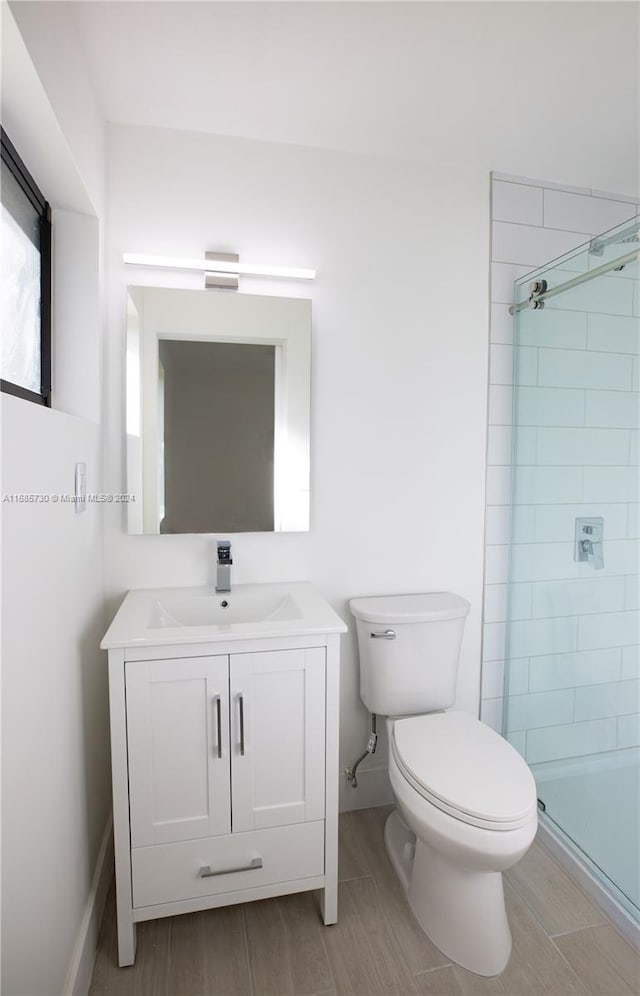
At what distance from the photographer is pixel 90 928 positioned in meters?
1.36

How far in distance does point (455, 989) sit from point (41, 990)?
3.17ft

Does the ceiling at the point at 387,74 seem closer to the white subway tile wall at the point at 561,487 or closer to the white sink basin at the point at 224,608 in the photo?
the white subway tile wall at the point at 561,487

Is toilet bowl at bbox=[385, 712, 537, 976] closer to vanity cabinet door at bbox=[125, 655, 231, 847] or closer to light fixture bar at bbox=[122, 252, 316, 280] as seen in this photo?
vanity cabinet door at bbox=[125, 655, 231, 847]

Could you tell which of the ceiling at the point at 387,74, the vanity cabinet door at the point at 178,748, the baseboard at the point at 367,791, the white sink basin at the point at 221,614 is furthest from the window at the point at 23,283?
the baseboard at the point at 367,791

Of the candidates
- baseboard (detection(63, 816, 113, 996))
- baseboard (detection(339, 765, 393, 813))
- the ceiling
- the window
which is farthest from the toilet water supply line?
the ceiling

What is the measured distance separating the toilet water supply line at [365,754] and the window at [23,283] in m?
1.52

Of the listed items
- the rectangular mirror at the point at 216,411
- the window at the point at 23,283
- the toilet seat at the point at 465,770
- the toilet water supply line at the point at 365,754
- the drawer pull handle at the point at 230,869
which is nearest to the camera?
the window at the point at 23,283

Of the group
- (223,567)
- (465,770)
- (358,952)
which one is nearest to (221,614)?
(223,567)

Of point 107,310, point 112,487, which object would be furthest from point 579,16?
point 112,487

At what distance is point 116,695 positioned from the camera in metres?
1.30

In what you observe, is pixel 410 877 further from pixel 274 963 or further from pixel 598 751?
pixel 598 751

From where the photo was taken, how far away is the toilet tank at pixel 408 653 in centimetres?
174

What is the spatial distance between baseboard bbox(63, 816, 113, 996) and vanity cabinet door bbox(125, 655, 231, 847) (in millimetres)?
236

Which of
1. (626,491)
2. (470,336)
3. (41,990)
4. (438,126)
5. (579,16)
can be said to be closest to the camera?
(41,990)
